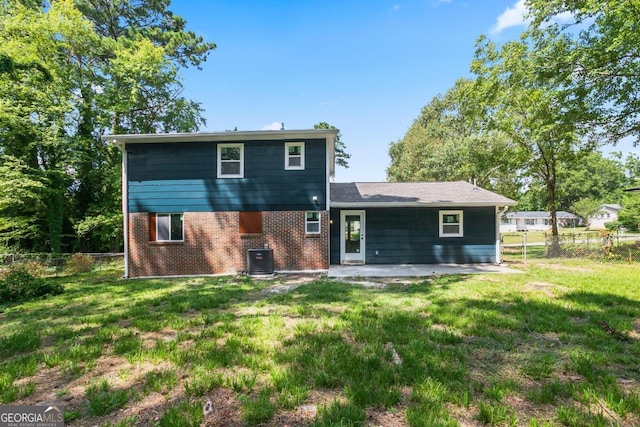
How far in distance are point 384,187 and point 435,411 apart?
11992 mm

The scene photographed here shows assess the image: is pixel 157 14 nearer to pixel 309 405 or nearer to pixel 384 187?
pixel 384 187

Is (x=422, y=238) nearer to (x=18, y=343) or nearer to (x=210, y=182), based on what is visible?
(x=210, y=182)

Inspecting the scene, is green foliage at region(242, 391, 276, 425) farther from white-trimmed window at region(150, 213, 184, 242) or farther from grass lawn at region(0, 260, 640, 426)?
white-trimmed window at region(150, 213, 184, 242)

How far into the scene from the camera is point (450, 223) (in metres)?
11.5

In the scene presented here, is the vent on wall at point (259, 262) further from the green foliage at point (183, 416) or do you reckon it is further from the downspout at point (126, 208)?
the green foliage at point (183, 416)

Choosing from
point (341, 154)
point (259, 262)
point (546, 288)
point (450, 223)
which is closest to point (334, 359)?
point (546, 288)

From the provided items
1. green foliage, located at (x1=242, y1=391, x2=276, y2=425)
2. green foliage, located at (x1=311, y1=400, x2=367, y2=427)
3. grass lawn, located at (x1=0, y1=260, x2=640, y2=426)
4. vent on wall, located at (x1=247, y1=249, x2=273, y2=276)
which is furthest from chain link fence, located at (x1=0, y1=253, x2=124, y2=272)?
green foliage, located at (x1=311, y1=400, x2=367, y2=427)

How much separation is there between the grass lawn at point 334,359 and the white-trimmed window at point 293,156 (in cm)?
518

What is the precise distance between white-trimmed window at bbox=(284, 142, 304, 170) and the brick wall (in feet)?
5.34

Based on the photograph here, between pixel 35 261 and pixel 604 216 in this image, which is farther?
pixel 604 216

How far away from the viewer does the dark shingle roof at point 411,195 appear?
1097 centimetres

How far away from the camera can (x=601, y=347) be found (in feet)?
11.8

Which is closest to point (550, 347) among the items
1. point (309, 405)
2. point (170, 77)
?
point (309, 405)

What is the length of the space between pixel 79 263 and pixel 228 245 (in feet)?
20.2
